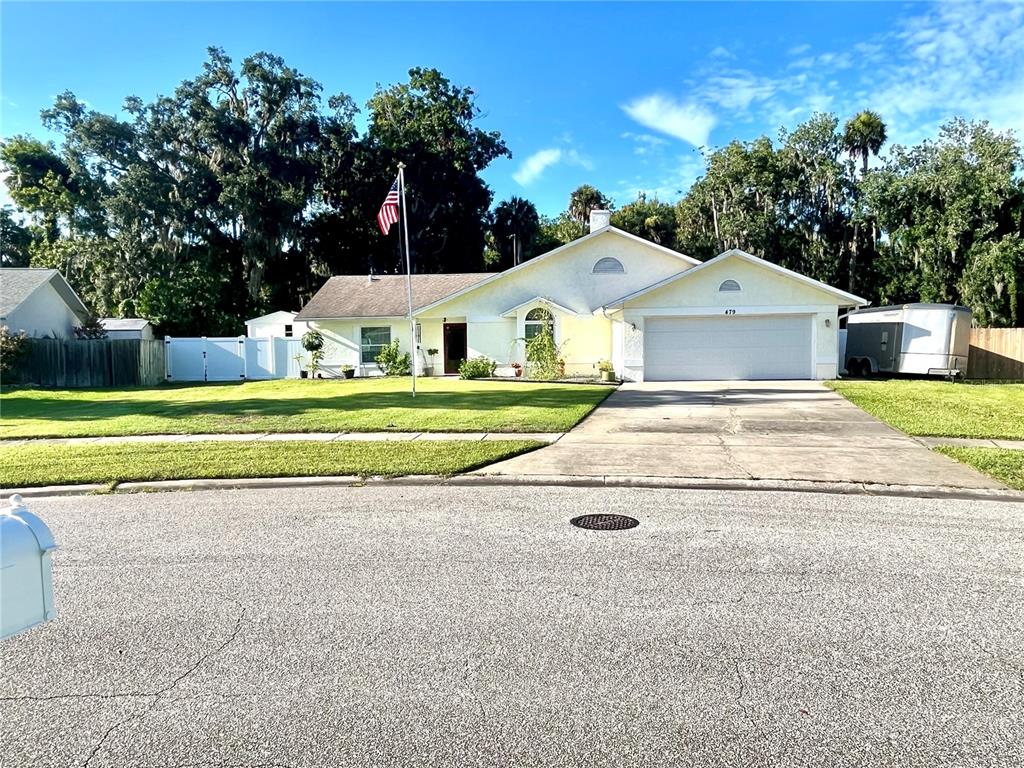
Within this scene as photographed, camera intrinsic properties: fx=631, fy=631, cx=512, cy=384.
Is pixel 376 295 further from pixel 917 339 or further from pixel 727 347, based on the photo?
pixel 917 339

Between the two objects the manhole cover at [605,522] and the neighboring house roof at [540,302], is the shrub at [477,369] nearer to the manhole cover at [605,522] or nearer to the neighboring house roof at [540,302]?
the neighboring house roof at [540,302]

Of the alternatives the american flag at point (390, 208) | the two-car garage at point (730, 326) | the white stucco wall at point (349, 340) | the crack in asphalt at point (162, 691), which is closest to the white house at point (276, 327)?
the white stucco wall at point (349, 340)

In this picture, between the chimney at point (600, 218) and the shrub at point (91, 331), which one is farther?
the shrub at point (91, 331)

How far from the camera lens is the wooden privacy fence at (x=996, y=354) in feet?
76.3

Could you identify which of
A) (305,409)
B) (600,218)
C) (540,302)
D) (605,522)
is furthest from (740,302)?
(605,522)

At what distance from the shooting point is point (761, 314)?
70.2 ft

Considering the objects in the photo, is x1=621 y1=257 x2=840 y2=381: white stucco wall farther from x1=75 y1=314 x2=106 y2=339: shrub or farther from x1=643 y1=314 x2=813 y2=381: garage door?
x1=75 y1=314 x2=106 y2=339: shrub

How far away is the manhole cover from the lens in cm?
590

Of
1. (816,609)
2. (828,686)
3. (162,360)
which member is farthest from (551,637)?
(162,360)

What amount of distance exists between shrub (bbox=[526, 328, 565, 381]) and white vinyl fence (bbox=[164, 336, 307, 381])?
10.4 metres

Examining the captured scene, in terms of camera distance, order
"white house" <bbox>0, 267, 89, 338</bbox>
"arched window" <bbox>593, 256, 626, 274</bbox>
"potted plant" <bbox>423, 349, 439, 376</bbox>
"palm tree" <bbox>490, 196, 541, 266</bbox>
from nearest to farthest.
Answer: "white house" <bbox>0, 267, 89, 338</bbox> < "arched window" <bbox>593, 256, 626, 274</bbox> < "potted plant" <bbox>423, 349, 439, 376</bbox> < "palm tree" <bbox>490, 196, 541, 266</bbox>

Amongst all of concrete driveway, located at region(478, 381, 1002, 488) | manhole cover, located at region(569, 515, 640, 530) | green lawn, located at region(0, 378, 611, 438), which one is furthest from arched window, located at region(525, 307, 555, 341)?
manhole cover, located at region(569, 515, 640, 530)

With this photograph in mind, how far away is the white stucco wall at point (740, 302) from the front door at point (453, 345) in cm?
759

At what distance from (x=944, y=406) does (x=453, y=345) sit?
1749cm
